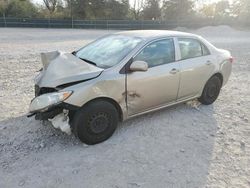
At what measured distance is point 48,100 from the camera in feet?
10.6

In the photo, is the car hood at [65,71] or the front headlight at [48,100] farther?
the car hood at [65,71]

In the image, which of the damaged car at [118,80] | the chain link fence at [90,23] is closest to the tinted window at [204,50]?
the damaged car at [118,80]

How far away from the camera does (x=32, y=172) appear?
2.93m

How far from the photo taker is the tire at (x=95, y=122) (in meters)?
3.31

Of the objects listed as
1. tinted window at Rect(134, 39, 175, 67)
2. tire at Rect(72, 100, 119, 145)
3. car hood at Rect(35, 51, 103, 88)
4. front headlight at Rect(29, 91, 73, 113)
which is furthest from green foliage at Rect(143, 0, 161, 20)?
front headlight at Rect(29, 91, 73, 113)

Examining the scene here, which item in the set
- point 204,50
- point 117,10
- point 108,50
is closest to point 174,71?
point 204,50

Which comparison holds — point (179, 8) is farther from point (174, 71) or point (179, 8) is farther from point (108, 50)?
point (108, 50)

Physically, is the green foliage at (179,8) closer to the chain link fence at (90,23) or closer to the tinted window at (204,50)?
the chain link fence at (90,23)

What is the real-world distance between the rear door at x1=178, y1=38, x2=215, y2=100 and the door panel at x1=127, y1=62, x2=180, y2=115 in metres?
0.18

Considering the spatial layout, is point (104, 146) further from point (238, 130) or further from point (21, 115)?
point (238, 130)

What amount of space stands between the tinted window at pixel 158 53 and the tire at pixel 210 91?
117 cm

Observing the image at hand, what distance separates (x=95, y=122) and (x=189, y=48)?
2231 millimetres

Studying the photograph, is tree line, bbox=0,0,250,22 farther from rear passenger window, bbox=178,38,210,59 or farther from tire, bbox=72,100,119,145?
tire, bbox=72,100,119,145

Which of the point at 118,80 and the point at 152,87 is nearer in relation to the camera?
the point at 118,80
